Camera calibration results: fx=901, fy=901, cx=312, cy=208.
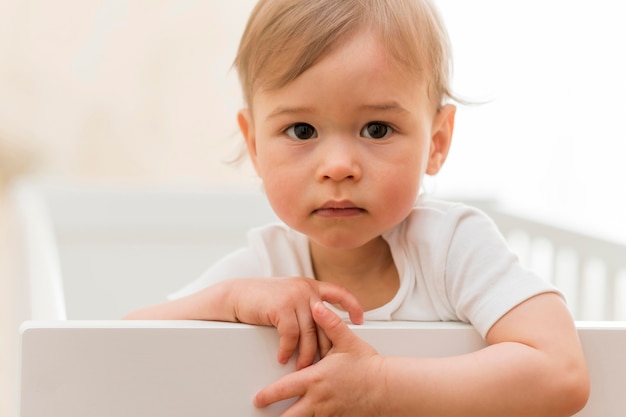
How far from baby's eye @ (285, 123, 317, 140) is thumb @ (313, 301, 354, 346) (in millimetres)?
195

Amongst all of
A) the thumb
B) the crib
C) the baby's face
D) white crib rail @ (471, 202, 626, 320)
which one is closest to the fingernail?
the thumb

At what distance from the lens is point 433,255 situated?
889mm

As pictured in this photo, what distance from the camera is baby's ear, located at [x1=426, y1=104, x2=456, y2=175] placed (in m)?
0.92

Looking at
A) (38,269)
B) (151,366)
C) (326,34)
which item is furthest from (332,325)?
(38,269)

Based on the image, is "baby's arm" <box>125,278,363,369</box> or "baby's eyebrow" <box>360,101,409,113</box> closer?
"baby's arm" <box>125,278,363,369</box>

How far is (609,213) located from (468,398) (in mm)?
1433

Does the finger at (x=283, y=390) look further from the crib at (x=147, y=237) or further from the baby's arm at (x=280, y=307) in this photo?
the crib at (x=147, y=237)

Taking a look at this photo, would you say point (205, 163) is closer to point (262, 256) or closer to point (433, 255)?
point (262, 256)

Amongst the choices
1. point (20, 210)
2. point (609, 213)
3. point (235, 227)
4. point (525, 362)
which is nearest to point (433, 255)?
point (525, 362)

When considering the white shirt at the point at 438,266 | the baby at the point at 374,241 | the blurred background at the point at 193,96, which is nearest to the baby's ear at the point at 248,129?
the baby at the point at 374,241

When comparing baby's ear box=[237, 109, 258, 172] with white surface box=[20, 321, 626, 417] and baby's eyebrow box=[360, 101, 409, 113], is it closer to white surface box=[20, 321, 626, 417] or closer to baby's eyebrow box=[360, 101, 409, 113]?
baby's eyebrow box=[360, 101, 409, 113]

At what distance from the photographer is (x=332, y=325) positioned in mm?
681

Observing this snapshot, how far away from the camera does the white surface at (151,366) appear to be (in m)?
0.65

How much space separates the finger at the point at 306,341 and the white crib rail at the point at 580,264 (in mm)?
641
